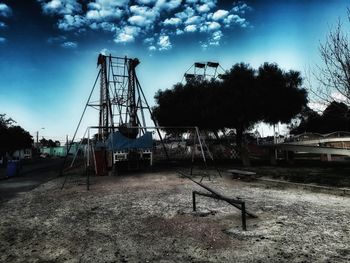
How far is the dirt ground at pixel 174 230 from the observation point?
4.80 meters

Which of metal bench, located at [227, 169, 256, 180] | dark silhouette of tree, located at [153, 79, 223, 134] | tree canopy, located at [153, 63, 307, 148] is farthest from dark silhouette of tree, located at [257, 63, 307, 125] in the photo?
metal bench, located at [227, 169, 256, 180]

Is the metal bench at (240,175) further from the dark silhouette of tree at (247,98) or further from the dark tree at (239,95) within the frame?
the dark tree at (239,95)

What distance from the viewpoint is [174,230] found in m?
6.16

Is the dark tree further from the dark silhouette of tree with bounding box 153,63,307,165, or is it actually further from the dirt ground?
the dirt ground

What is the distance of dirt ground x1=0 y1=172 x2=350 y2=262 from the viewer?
480 centimetres

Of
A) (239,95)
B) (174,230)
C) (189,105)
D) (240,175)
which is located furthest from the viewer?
(189,105)

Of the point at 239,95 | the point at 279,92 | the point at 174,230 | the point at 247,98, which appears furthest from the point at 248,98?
the point at 174,230

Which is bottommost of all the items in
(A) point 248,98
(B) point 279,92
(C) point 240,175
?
(C) point 240,175

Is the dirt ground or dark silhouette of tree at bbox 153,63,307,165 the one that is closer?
the dirt ground

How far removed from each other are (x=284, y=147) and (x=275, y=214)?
1416cm

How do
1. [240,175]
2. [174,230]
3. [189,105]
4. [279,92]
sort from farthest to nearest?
[189,105], [279,92], [240,175], [174,230]

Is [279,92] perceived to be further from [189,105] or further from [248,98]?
[189,105]

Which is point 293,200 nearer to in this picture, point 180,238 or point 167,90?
point 180,238

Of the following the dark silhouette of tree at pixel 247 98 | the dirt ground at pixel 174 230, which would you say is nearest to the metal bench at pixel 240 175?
the dirt ground at pixel 174 230
